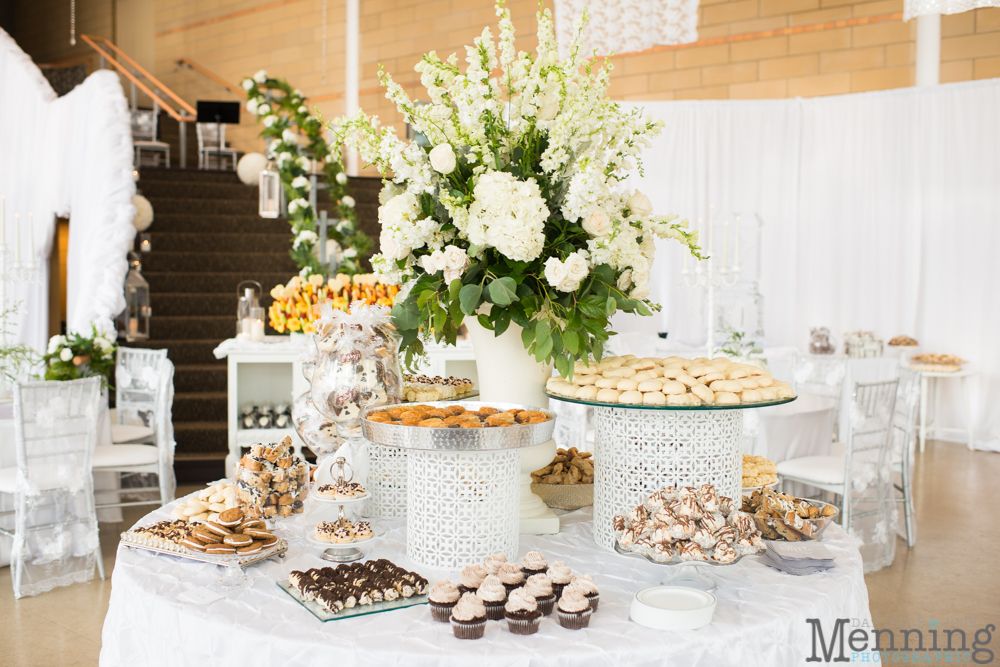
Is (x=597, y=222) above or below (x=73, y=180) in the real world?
below

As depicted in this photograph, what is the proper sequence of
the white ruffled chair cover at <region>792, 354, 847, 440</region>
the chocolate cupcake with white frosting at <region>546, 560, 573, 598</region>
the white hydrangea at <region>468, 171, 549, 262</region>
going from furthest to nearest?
the white ruffled chair cover at <region>792, 354, 847, 440</region> → the white hydrangea at <region>468, 171, 549, 262</region> → the chocolate cupcake with white frosting at <region>546, 560, 573, 598</region>

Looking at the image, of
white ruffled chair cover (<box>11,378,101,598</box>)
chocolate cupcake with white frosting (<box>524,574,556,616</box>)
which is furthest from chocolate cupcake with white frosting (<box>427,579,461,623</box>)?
white ruffled chair cover (<box>11,378,101,598</box>)

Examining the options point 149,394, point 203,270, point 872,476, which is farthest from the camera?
point 203,270

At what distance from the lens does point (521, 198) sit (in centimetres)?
158

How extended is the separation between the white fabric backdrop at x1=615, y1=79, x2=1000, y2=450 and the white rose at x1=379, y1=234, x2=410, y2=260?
5.65m

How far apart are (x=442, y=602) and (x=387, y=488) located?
1.95ft

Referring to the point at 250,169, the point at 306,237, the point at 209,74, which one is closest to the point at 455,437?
the point at 306,237

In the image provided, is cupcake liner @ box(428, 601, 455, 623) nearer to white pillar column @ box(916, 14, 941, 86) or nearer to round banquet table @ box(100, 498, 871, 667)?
round banquet table @ box(100, 498, 871, 667)

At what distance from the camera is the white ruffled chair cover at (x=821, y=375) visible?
16.7 ft

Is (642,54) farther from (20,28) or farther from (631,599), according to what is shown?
(20,28)

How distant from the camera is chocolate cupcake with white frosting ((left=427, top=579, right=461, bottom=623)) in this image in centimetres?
125

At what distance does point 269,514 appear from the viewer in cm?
173

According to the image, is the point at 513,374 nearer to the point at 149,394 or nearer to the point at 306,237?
the point at 306,237

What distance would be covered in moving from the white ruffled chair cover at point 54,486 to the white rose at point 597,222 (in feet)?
9.65
